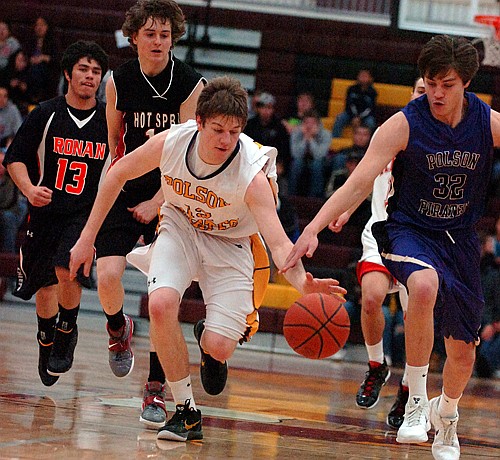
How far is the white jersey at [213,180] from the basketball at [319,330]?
1.78 ft

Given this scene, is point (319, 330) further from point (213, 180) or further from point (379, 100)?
point (379, 100)

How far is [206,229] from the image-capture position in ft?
15.8

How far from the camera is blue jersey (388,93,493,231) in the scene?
4621 millimetres

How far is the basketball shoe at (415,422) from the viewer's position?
4.60 meters

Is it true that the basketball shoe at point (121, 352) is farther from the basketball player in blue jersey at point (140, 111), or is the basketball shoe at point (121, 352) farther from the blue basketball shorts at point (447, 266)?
the blue basketball shorts at point (447, 266)

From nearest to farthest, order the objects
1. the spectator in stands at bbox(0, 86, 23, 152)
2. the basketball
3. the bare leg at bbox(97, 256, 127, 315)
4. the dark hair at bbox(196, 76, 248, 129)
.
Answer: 1. the dark hair at bbox(196, 76, 248, 129)
2. the basketball
3. the bare leg at bbox(97, 256, 127, 315)
4. the spectator in stands at bbox(0, 86, 23, 152)

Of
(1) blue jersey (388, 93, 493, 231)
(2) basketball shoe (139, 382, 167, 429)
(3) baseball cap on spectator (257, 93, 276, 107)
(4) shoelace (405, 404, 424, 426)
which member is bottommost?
(2) basketball shoe (139, 382, 167, 429)

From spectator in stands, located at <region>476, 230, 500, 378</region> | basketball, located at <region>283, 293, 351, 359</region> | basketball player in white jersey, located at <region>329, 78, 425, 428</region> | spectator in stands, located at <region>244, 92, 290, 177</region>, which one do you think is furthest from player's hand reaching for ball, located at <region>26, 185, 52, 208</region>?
spectator in stands, located at <region>244, 92, 290, 177</region>

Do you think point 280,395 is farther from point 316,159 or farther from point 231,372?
point 316,159

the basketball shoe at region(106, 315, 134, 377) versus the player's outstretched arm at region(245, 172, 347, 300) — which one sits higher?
the player's outstretched arm at region(245, 172, 347, 300)

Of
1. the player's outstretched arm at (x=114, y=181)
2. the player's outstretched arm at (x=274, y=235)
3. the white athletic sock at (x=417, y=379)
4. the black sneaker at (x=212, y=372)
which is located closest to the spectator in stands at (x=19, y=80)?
the black sneaker at (x=212, y=372)

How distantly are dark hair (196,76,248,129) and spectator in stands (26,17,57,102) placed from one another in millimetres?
10328

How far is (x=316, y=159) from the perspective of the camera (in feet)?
42.3

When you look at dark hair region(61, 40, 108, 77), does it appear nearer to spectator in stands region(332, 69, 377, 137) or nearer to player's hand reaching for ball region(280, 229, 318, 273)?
player's hand reaching for ball region(280, 229, 318, 273)
